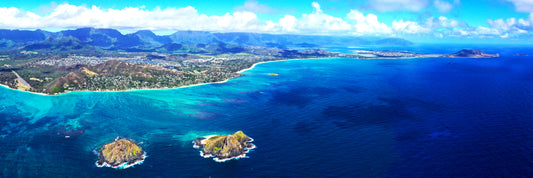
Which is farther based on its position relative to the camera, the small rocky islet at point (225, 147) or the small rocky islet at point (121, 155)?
the small rocky islet at point (225, 147)

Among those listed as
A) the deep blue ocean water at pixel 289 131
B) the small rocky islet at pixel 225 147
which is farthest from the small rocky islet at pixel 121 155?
the small rocky islet at pixel 225 147

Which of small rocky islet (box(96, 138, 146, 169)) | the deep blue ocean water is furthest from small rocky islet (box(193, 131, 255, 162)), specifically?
small rocky islet (box(96, 138, 146, 169))

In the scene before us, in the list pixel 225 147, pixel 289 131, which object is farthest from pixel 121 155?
pixel 289 131

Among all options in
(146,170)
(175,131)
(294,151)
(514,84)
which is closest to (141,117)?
(175,131)

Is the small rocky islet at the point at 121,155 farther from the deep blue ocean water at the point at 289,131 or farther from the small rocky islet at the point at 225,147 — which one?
the small rocky islet at the point at 225,147

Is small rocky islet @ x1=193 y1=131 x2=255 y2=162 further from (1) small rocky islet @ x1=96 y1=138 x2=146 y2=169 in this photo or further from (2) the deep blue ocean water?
(1) small rocky islet @ x1=96 y1=138 x2=146 y2=169
